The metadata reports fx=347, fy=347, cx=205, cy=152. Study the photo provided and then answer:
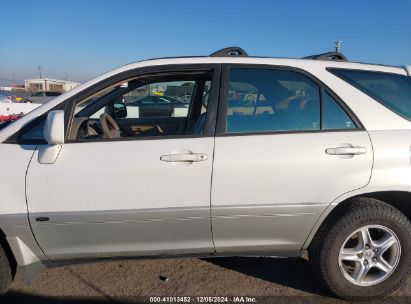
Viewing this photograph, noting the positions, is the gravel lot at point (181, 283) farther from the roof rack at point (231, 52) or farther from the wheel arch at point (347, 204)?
the roof rack at point (231, 52)

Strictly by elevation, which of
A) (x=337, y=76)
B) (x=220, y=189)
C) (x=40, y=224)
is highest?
(x=337, y=76)

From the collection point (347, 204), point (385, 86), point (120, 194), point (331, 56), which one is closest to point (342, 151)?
point (347, 204)

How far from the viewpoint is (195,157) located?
2.32 m

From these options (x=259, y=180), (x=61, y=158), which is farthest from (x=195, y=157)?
(x=61, y=158)

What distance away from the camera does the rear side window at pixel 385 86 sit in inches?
100

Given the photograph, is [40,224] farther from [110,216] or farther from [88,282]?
[88,282]

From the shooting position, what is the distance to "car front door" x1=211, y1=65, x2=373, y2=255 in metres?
2.36

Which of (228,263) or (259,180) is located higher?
(259,180)

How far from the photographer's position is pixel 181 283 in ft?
9.33

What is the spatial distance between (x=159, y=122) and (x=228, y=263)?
5.74 feet

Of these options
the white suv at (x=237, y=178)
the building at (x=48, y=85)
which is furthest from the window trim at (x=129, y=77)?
the building at (x=48, y=85)

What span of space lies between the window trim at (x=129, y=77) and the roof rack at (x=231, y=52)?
0.48 feet

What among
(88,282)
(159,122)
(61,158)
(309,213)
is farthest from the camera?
(159,122)

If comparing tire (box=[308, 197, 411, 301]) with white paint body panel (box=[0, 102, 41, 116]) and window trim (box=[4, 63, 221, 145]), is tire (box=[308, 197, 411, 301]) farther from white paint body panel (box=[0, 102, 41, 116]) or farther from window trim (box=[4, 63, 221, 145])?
white paint body panel (box=[0, 102, 41, 116])
